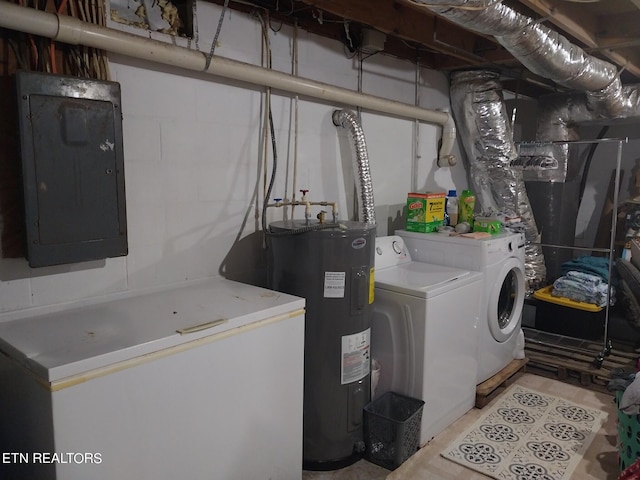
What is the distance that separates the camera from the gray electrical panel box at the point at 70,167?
1.50 meters

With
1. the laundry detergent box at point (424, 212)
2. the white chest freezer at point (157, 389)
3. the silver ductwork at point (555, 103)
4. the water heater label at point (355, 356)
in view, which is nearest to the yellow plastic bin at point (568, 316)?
the silver ductwork at point (555, 103)

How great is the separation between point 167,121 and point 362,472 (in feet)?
5.76

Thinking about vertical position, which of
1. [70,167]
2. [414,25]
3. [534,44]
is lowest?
[70,167]

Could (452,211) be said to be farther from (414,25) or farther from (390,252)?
(414,25)

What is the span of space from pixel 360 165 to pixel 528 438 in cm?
165

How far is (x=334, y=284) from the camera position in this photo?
2066 millimetres

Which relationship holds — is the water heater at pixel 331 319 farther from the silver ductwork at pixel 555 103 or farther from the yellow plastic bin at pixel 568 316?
the yellow plastic bin at pixel 568 316

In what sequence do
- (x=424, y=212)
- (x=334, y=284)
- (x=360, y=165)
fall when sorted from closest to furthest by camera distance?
(x=334, y=284) < (x=360, y=165) < (x=424, y=212)

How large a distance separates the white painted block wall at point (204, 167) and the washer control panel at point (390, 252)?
1.06 ft

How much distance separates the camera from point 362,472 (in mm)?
2193

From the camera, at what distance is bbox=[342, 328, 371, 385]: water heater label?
2.14 m

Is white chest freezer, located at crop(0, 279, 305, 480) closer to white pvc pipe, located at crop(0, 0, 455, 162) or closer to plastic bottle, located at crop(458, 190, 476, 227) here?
white pvc pipe, located at crop(0, 0, 455, 162)

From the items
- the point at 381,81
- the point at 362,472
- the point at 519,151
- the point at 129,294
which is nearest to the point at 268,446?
the point at 362,472

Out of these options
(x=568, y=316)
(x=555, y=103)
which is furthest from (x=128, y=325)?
(x=555, y=103)
